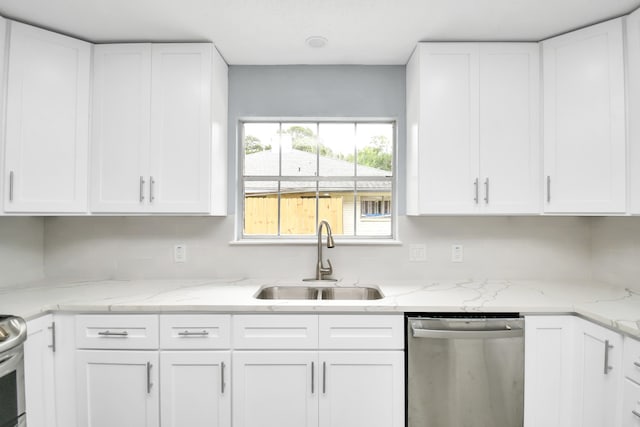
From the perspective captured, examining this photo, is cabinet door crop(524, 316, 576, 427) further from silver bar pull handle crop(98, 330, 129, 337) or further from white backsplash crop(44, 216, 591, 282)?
silver bar pull handle crop(98, 330, 129, 337)

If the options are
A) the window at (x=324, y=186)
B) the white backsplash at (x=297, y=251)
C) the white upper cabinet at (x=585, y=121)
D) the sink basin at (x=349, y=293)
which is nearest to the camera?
the white upper cabinet at (x=585, y=121)

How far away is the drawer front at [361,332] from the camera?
1.70 m

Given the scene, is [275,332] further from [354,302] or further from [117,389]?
[117,389]

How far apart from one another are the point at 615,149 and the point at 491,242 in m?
0.86

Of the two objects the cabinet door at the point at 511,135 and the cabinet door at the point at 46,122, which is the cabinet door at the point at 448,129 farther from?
the cabinet door at the point at 46,122

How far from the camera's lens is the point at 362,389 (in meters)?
1.69

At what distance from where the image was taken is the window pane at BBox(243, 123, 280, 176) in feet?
8.11

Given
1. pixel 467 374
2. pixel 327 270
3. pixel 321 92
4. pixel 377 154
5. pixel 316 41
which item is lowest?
pixel 467 374

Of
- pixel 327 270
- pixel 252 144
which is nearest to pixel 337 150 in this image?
pixel 252 144

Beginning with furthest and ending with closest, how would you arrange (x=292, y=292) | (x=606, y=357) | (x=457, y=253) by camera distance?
(x=457, y=253) → (x=292, y=292) → (x=606, y=357)

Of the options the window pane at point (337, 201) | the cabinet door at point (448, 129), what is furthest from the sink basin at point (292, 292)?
the cabinet door at point (448, 129)

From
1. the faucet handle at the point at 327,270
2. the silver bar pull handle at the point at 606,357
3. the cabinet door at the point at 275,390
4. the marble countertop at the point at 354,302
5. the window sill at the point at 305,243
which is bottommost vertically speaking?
the cabinet door at the point at 275,390

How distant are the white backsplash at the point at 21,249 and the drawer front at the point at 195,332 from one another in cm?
121

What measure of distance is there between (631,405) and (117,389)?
2.36 metres
